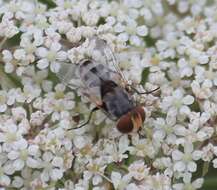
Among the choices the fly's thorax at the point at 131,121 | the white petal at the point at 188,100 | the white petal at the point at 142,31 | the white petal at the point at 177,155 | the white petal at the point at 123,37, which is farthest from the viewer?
the white petal at the point at 142,31

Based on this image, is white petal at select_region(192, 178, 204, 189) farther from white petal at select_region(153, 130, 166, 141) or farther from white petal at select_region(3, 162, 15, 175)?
white petal at select_region(3, 162, 15, 175)

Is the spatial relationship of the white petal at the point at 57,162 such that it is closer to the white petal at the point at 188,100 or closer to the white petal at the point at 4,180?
the white petal at the point at 4,180

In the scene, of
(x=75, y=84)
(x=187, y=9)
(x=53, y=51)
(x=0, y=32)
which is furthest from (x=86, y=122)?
(x=187, y=9)

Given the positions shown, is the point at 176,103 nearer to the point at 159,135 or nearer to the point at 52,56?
the point at 159,135

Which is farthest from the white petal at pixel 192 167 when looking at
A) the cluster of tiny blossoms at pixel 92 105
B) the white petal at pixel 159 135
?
the white petal at pixel 159 135

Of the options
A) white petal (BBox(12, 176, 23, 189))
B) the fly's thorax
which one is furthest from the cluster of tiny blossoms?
the fly's thorax
